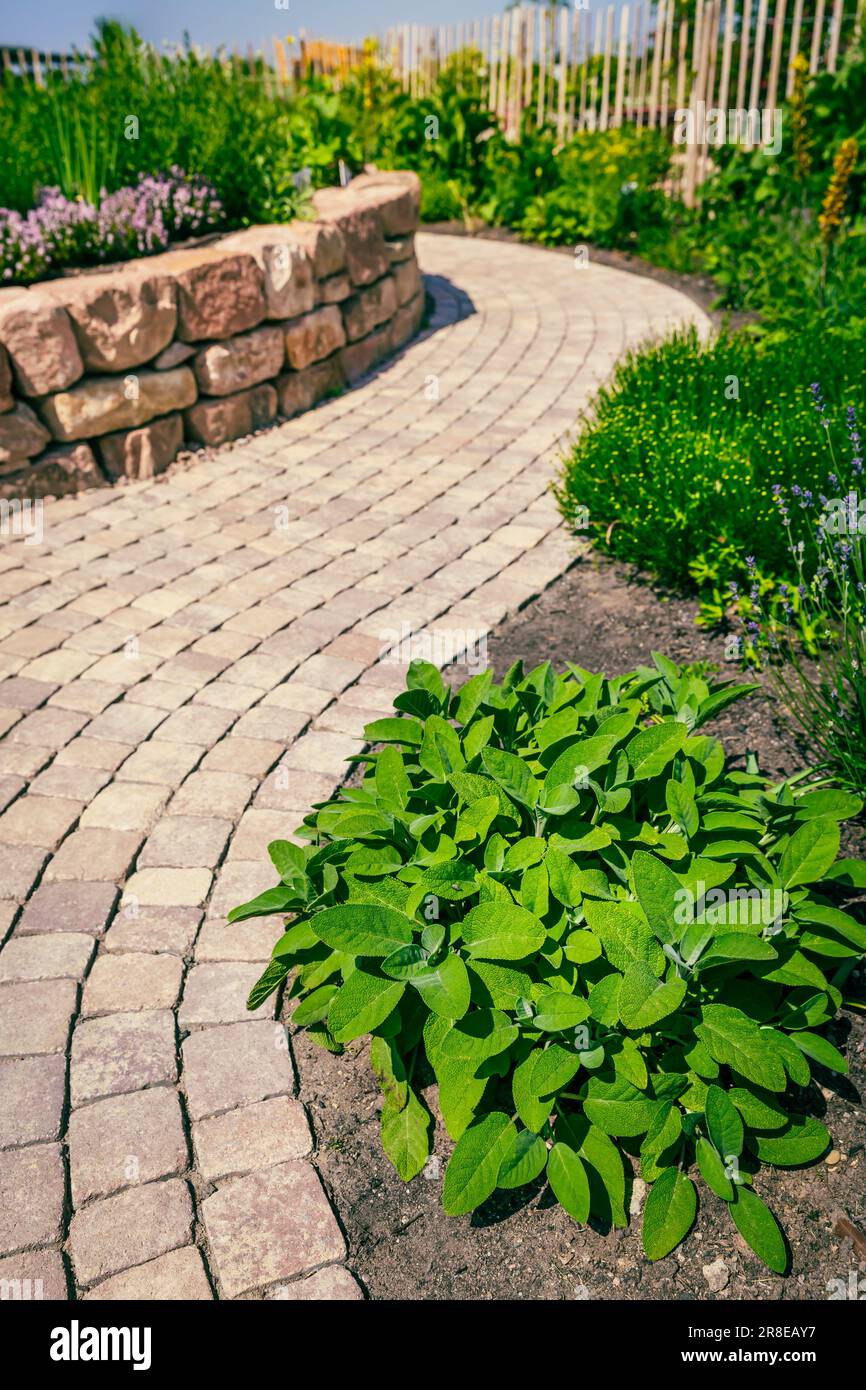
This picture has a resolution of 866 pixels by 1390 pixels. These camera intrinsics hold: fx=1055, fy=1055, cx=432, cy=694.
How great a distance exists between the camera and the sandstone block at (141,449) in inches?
230

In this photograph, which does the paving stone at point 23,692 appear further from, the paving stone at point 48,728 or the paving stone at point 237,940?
the paving stone at point 237,940

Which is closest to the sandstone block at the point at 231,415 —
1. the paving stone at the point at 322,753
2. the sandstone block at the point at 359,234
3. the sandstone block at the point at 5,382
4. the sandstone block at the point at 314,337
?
the sandstone block at the point at 314,337

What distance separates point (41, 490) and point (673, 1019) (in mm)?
4561

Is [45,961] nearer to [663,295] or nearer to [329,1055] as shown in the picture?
[329,1055]

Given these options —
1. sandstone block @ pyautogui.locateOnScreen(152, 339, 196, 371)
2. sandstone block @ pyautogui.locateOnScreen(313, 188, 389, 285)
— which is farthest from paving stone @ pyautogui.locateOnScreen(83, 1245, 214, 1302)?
sandstone block @ pyautogui.locateOnScreen(313, 188, 389, 285)

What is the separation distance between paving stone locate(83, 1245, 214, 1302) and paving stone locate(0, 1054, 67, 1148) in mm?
409

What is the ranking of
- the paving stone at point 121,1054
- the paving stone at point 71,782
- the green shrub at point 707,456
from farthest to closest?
the green shrub at point 707,456, the paving stone at point 71,782, the paving stone at point 121,1054

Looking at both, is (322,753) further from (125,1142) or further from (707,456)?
(707,456)

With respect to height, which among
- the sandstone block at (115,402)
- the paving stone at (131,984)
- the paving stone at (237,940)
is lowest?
the paving stone at (131,984)

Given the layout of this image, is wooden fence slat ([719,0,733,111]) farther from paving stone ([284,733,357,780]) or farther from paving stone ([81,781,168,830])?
paving stone ([81,781,168,830])

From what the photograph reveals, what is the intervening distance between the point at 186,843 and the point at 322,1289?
1.52 metres

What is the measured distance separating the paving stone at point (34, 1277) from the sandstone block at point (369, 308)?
6290 mm

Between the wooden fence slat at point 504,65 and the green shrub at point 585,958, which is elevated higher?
the wooden fence slat at point 504,65

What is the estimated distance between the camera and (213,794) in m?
3.51
